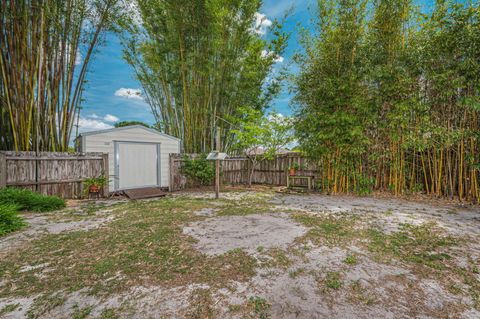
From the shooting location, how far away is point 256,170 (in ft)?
27.3

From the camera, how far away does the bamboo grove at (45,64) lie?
4.03m

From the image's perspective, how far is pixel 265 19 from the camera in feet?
22.7

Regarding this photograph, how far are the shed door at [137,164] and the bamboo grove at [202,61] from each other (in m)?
1.39

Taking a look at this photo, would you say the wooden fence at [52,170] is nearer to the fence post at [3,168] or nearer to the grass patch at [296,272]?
the fence post at [3,168]

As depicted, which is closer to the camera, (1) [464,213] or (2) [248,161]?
(1) [464,213]

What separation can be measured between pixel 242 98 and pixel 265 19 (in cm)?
255

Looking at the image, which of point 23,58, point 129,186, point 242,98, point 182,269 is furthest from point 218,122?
point 182,269

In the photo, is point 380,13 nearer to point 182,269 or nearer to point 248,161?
point 248,161

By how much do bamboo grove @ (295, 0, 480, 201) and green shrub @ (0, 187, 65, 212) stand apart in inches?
225

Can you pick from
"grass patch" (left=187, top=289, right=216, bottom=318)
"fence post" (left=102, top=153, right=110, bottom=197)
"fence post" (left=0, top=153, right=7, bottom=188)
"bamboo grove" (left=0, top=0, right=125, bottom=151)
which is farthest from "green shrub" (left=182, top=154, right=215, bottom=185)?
"grass patch" (left=187, top=289, right=216, bottom=318)

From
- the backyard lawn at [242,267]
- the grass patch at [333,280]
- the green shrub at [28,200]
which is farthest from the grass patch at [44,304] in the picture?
the green shrub at [28,200]

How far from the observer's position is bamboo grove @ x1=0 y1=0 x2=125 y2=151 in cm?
403

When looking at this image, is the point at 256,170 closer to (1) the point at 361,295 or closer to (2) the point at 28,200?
(2) the point at 28,200

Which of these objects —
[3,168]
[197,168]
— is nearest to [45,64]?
[3,168]
